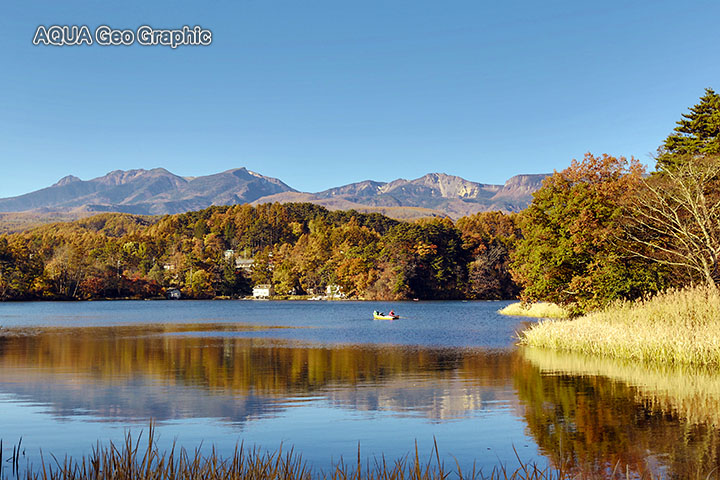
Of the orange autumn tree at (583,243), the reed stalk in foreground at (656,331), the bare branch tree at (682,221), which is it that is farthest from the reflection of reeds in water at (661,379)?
the bare branch tree at (682,221)

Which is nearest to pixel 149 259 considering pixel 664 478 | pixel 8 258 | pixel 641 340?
pixel 8 258

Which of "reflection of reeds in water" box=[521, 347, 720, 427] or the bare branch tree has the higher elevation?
the bare branch tree

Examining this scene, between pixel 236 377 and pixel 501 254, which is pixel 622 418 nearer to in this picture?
pixel 236 377

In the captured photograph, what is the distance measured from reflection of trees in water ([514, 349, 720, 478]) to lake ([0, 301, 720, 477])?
0.05m

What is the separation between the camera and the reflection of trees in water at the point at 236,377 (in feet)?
64.0

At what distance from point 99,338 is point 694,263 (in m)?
38.7

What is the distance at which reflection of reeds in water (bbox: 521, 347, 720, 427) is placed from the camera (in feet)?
57.2

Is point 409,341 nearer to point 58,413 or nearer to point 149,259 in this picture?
point 58,413

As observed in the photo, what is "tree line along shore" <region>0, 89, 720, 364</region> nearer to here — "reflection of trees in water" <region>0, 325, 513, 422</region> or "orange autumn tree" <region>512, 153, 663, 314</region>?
"orange autumn tree" <region>512, 153, 663, 314</region>

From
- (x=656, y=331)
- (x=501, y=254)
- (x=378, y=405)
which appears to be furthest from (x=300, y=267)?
(x=378, y=405)

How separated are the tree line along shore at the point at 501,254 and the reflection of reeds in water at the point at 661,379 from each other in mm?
4173

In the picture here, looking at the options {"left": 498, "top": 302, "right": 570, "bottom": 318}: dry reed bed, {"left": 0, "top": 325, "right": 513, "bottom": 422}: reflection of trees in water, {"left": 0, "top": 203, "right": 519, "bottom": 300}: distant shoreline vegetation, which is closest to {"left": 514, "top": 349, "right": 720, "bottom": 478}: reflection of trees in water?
{"left": 0, "top": 325, "right": 513, "bottom": 422}: reflection of trees in water

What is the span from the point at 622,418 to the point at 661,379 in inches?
276

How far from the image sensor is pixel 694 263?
35.8m
